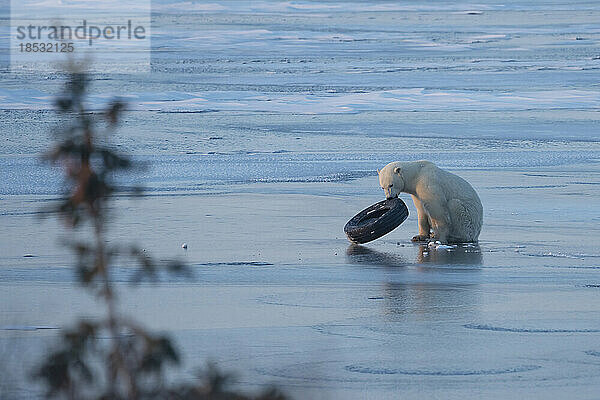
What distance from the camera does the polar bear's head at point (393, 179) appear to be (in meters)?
10.0

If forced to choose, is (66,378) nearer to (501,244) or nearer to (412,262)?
(412,262)

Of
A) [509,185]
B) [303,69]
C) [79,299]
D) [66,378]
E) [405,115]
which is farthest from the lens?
[303,69]

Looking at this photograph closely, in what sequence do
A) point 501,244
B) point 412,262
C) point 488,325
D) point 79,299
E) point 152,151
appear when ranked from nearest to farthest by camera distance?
1. point 488,325
2. point 79,299
3. point 412,262
4. point 501,244
5. point 152,151

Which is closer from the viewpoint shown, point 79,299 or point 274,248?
point 79,299

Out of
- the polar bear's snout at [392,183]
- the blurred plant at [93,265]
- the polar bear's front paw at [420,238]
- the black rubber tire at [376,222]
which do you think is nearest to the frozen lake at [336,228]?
the black rubber tire at [376,222]

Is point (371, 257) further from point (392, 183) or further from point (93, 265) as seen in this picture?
point (93, 265)

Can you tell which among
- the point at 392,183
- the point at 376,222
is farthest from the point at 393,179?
the point at 376,222

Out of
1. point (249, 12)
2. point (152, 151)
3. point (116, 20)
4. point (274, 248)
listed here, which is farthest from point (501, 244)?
point (249, 12)

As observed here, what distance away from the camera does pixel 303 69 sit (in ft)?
91.2

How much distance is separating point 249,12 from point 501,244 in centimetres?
4039

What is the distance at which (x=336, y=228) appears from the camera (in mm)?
10680

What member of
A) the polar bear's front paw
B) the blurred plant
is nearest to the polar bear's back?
the polar bear's front paw

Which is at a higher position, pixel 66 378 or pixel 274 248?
pixel 66 378

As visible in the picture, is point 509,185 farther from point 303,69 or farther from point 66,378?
point 303,69
